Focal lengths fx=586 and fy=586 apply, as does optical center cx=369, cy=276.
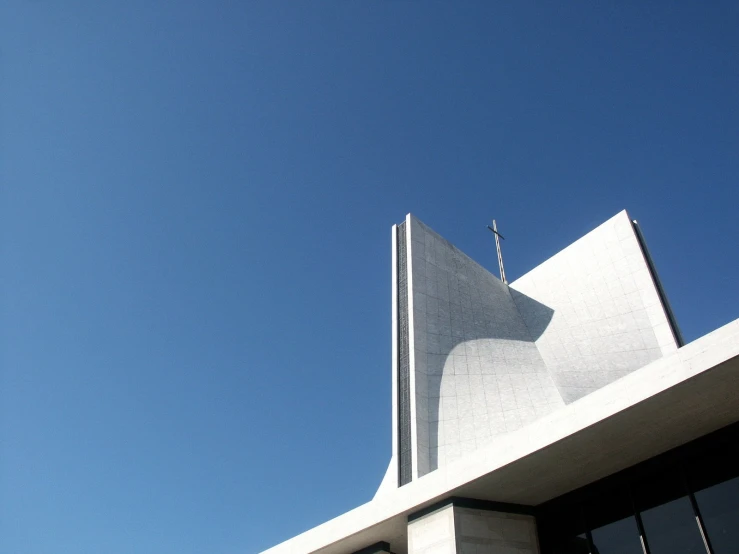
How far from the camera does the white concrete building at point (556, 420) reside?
8.72 m

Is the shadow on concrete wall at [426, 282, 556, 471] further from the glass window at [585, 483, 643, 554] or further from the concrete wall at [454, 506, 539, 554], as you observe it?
the glass window at [585, 483, 643, 554]

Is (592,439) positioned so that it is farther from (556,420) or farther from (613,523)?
(613,523)

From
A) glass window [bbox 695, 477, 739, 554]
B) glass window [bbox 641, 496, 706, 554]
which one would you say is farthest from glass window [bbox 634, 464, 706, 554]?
glass window [bbox 695, 477, 739, 554]

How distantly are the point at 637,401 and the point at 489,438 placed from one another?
7.51m

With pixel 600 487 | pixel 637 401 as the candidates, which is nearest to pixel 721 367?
pixel 637 401

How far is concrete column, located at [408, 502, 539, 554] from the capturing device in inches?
398

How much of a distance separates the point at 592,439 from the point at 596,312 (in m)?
10.7

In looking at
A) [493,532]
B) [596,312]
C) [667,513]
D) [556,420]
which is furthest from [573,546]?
[596,312]

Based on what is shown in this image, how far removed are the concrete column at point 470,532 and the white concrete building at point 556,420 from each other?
25 millimetres

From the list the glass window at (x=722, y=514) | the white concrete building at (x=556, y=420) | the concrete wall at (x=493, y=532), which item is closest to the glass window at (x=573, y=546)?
the white concrete building at (x=556, y=420)

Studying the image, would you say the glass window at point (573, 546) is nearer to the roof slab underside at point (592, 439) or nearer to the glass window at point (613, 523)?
the glass window at point (613, 523)

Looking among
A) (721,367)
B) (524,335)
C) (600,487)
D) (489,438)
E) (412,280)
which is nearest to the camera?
(721,367)

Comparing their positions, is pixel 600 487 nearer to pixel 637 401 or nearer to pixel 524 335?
pixel 637 401

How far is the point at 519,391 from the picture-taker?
54.9ft
